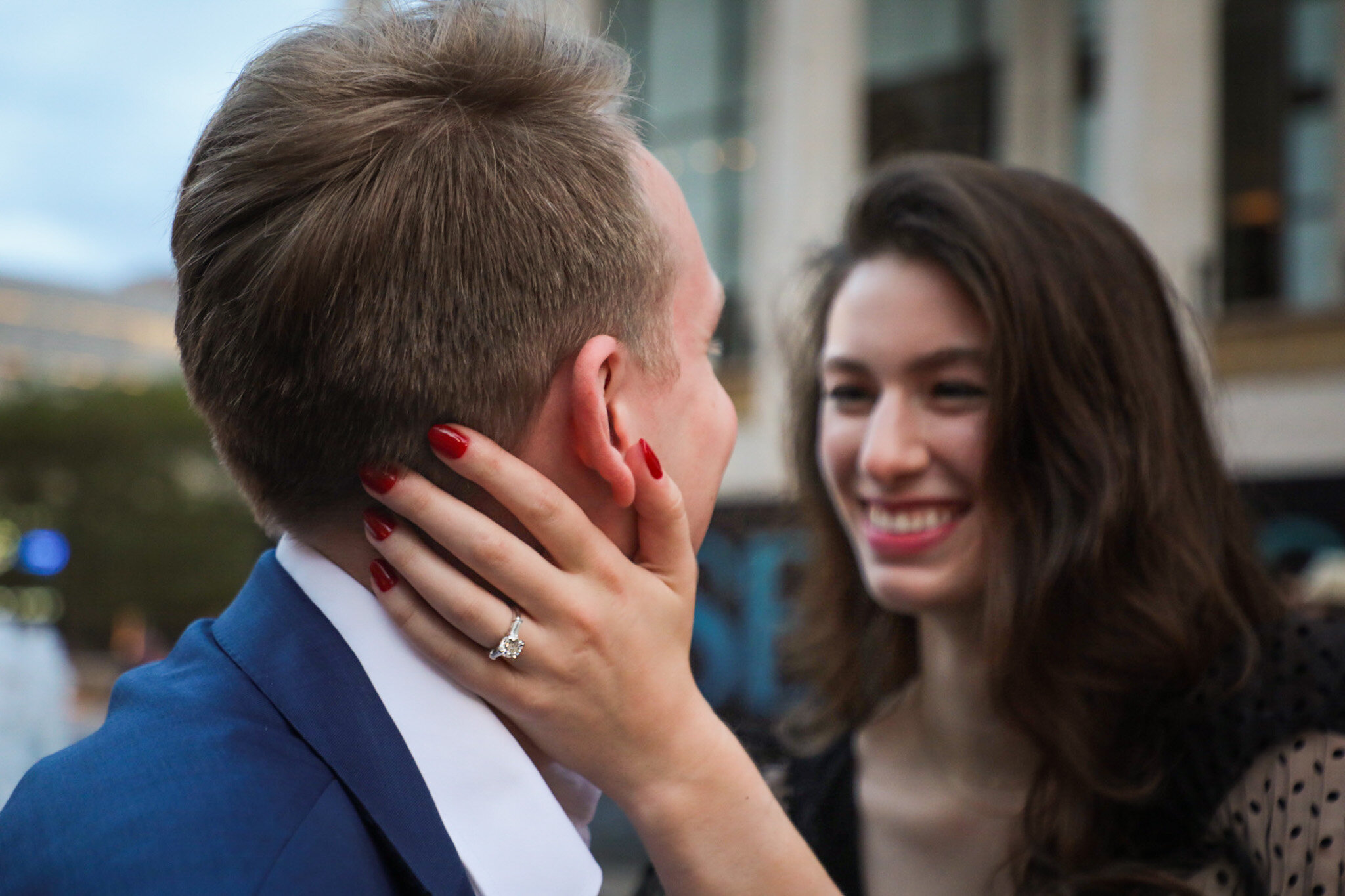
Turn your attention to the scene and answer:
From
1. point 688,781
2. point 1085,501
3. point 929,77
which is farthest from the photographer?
point 929,77

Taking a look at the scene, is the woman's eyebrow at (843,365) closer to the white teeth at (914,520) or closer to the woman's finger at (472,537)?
the white teeth at (914,520)

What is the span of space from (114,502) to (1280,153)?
102 ft

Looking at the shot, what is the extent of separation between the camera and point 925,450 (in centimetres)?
233

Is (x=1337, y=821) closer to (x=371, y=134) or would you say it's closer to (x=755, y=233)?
(x=371, y=134)

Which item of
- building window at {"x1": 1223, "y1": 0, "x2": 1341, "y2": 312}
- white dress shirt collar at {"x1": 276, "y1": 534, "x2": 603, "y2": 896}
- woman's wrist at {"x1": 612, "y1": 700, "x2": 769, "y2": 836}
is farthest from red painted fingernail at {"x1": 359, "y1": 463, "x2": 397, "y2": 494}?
building window at {"x1": 1223, "y1": 0, "x2": 1341, "y2": 312}

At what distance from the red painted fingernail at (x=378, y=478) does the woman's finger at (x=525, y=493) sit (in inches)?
2.4

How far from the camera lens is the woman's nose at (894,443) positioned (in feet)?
7.57

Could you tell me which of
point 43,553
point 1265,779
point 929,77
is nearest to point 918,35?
point 929,77

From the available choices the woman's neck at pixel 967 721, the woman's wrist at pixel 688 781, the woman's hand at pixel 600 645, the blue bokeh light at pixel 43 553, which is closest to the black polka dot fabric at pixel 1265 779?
the woman's neck at pixel 967 721

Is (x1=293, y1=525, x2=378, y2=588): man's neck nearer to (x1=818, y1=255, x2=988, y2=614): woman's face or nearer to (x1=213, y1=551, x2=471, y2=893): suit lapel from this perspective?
(x1=213, y1=551, x2=471, y2=893): suit lapel

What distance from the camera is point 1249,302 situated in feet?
39.9

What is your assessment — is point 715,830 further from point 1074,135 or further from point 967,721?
point 1074,135

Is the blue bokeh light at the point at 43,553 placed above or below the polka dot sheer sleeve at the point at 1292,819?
below

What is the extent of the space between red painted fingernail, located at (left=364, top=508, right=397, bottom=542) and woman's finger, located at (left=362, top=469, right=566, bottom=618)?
23mm
